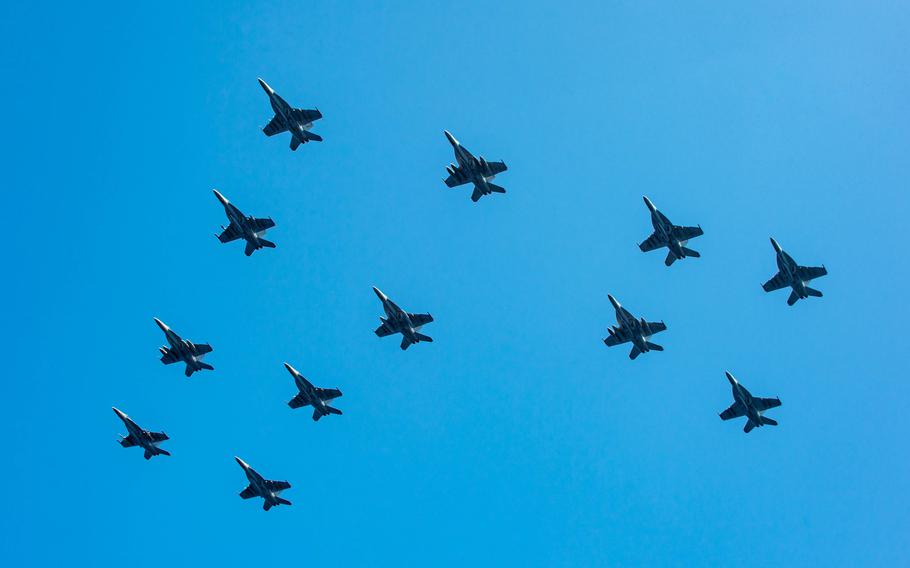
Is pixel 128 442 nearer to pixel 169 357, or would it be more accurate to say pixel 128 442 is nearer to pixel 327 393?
pixel 169 357

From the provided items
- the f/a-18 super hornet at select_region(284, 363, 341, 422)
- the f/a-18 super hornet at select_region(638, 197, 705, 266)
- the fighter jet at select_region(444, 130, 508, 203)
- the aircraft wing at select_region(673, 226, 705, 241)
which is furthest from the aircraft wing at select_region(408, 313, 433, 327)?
the aircraft wing at select_region(673, 226, 705, 241)

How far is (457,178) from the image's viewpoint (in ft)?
220

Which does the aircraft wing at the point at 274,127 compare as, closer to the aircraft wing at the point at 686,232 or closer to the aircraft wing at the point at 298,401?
the aircraft wing at the point at 298,401

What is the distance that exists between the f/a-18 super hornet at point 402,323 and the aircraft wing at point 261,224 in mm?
10504

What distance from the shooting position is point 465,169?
218ft

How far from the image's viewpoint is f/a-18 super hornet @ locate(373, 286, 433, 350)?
68438 millimetres

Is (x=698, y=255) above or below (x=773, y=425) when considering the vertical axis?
above

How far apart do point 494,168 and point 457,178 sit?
10.1 feet

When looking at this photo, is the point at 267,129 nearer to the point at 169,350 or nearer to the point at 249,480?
the point at 169,350

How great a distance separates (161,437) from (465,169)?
1368 inches

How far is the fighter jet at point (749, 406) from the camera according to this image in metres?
68.4

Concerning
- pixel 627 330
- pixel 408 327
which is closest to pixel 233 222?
pixel 408 327

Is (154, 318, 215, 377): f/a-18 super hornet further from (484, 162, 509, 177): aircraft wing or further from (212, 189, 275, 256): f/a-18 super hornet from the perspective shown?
(484, 162, 509, 177): aircraft wing

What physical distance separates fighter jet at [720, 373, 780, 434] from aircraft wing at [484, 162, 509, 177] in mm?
25185
